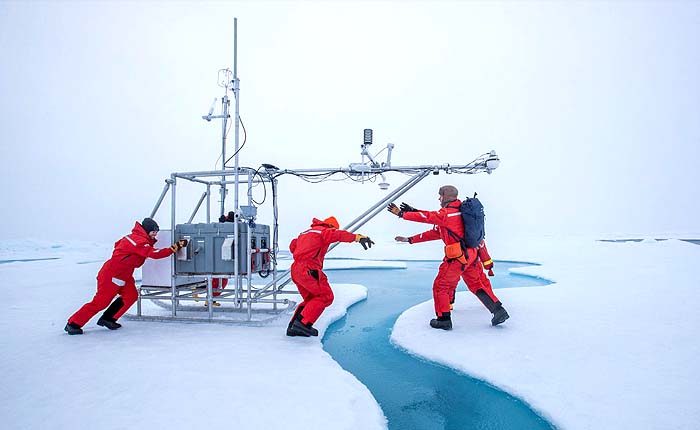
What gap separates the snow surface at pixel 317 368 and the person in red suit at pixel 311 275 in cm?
25

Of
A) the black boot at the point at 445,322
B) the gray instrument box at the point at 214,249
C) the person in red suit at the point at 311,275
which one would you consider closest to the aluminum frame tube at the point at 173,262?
the gray instrument box at the point at 214,249

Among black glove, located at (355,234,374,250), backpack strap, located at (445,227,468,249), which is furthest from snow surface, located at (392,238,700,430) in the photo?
black glove, located at (355,234,374,250)

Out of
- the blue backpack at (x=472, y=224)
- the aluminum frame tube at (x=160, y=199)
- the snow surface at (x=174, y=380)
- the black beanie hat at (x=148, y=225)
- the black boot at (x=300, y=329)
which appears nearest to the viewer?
the snow surface at (x=174, y=380)

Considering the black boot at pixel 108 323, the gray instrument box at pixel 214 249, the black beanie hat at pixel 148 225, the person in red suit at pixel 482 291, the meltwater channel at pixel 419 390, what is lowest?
the meltwater channel at pixel 419 390

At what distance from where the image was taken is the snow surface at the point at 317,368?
106 inches

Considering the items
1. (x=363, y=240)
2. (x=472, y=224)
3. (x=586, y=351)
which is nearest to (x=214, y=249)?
(x=363, y=240)

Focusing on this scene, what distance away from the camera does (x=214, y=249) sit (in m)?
5.60

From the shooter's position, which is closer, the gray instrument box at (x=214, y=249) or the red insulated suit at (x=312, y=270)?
the red insulated suit at (x=312, y=270)

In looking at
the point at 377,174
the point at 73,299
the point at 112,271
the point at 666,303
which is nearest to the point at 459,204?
the point at 377,174

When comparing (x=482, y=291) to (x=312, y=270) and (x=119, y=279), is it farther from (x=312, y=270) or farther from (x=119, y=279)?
(x=119, y=279)

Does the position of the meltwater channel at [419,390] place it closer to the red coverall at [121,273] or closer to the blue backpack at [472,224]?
the blue backpack at [472,224]

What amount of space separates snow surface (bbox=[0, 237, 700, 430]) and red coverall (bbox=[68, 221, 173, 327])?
0.30m

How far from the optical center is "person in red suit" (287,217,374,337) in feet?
15.3

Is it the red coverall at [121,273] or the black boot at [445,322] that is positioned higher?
the red coverall at [121,273]
